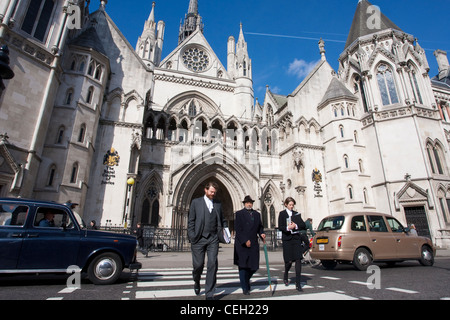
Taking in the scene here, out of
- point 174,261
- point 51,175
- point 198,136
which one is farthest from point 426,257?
point 51,175

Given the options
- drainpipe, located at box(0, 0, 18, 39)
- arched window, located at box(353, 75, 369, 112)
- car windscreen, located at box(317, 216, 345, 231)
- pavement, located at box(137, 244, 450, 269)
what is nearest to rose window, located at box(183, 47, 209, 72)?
arched window, located at box(353, 75, 369, 112)

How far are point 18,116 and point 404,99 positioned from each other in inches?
969

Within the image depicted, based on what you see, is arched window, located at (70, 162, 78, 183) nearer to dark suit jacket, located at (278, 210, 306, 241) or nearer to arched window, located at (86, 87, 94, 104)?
arched window, located at (86, 87, 94, 104)

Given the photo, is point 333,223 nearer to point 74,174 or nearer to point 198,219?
point 198,219

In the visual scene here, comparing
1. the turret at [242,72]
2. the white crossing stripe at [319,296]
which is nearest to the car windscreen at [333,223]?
the white crossing stripe at [319,296]

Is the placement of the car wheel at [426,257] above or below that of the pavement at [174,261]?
above

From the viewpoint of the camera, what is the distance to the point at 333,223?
7699 millimetres

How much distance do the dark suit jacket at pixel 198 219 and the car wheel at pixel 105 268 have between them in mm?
2043

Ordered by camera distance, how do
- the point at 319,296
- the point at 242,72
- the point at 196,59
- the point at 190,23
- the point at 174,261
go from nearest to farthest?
the point at 319,296
the point at 174,261
the point at 242,72
the point at 196,59
the point at 190,23

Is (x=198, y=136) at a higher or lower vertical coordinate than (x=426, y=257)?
higher

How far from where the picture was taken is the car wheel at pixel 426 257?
790cm

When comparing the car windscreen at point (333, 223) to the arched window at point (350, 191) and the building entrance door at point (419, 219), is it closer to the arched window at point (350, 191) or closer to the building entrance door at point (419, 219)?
the arched window at point (350, 191)

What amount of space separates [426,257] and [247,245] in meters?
7.22

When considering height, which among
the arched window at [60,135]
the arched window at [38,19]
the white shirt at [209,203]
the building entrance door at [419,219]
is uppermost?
the arched window at [38,19]
